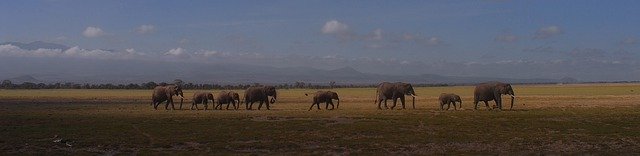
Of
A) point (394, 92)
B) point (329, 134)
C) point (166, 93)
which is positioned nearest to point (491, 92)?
point (394, 92)

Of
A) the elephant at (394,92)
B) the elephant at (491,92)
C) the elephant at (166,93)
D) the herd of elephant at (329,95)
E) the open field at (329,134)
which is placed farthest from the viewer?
the elephant at (166,93)

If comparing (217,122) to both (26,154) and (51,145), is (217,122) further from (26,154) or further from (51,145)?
(26,154)

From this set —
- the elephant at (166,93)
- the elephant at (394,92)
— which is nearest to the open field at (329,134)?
the elephant at (394,92)

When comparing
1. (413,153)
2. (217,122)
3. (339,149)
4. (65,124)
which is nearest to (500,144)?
(413,153)

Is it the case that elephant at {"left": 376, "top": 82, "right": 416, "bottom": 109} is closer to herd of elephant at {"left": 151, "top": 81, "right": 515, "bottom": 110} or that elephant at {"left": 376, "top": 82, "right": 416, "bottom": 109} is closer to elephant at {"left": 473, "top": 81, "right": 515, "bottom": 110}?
herd of elephant at {"left": 151, "top": 81, "right": 515, "bottom": 110}

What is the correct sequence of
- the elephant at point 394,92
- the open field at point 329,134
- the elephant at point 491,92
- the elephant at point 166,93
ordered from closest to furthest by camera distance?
the open field at point 329,134 → the elephant at point 491,92 → the elephant at point 394,92 → the elephant at point 166,93

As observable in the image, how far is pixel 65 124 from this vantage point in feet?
110

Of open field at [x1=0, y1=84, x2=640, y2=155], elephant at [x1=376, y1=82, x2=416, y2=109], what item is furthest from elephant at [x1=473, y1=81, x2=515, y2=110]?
open field at [x1=0, y1=84, x2=640, y2=155]

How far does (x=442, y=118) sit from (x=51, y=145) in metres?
19.9

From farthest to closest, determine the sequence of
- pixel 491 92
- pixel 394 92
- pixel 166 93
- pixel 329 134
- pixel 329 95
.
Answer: pixel 166 93 < pixel 394 92 < pixel 329 95 < pixel 491 92 < pixel 329 134

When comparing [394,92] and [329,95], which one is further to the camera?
[394,92]

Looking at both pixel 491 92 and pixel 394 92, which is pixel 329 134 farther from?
pixel 394 92

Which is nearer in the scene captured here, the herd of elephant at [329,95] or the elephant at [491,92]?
the elephant at [491,92]

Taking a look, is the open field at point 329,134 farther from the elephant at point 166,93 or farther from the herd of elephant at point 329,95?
the elephant at point 166,93
